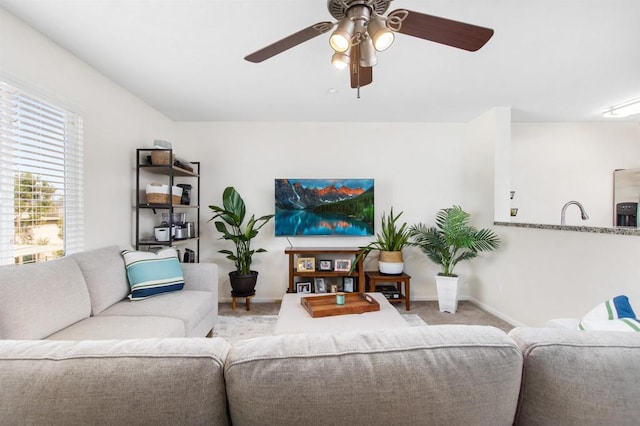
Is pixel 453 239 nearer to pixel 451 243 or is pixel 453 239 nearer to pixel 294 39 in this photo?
pixel 451 243

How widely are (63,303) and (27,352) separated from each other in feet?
4.54

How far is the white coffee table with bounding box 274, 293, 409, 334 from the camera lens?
1840 mm

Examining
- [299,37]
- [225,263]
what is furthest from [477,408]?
[225,263]

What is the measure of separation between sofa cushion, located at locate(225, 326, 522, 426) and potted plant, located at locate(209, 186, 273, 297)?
275 centimetres

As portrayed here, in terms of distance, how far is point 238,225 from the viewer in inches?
133

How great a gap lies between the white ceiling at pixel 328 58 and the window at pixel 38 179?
0.53m

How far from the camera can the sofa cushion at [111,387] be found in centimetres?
58

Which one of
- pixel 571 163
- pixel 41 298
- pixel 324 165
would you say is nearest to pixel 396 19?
pixel 41 298

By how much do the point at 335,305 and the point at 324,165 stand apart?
2.06 metres

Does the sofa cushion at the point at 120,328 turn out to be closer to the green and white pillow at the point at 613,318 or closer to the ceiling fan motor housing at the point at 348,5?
the ceiling fan motor housing at the point at 348,5

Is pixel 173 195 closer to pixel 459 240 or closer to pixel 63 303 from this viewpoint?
pixel 63 303

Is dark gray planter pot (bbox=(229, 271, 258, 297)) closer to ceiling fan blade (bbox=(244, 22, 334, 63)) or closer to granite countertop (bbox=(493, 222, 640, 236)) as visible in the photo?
ceiling fan blade (bbox=(244, 22, 334, 63))

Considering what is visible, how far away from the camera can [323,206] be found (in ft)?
12.0

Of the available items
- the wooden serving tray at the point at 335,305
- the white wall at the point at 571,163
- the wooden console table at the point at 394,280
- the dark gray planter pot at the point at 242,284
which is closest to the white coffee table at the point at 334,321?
the wooden serving tray at the point at 335,305
